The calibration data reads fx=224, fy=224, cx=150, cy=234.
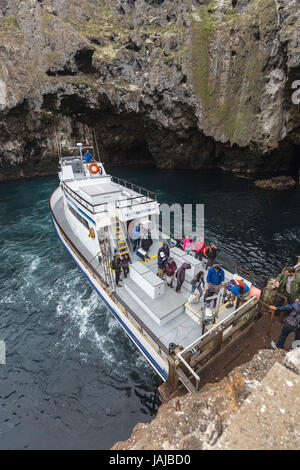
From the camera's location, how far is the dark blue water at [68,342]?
8.38 m

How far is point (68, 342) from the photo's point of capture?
1144cm

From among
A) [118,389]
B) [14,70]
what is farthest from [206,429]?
[14,70]

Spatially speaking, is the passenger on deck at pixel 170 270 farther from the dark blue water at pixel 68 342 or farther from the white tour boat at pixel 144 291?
the dark blue water at pixel 68 342

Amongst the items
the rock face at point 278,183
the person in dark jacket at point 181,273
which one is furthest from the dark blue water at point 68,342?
the rock face at point 278,183

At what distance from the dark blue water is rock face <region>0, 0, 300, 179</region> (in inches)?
797

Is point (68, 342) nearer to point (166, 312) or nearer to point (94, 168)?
point (166, 312)

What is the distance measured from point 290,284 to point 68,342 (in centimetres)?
1047

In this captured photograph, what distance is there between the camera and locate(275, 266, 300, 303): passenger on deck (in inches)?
299

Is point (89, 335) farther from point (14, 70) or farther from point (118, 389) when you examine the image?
point (14, 70)

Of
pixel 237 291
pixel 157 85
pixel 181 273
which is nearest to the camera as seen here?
pixel 237 291

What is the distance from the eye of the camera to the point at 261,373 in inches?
202

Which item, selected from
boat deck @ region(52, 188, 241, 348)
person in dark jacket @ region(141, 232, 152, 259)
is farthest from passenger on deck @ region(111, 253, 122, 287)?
person in dark jacket @ region(141, 232, 152, 259)

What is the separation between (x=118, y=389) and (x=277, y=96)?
133ft

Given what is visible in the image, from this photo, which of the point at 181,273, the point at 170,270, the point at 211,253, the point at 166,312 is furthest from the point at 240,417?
the point at 211,253
